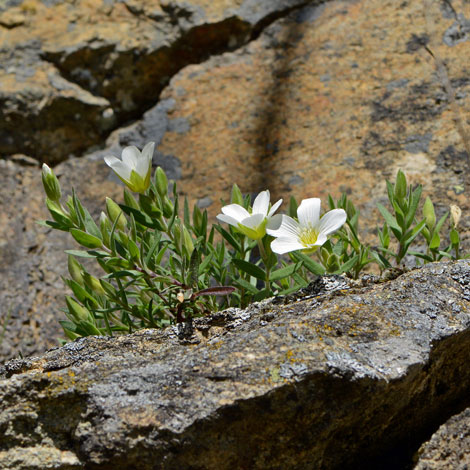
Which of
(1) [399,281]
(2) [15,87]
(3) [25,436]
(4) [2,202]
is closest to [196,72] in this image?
(2) [15,87]

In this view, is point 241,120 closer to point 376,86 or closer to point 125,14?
point 376,86

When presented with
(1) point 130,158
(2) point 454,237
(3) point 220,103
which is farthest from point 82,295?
(3) point 220,103

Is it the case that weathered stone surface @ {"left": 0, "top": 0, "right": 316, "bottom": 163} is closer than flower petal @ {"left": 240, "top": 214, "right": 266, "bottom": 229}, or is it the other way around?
flower petal @ {"left": 240, "top": 214, "right": 266, "bottom": 229}

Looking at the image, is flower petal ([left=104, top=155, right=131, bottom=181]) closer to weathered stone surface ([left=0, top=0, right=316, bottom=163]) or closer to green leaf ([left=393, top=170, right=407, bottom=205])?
green leaf ([left=393, top=170, right=407, bottom=205])

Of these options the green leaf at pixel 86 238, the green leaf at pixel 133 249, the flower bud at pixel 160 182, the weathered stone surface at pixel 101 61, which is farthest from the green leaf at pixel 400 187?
the weathered stone surface at pixel 101 61

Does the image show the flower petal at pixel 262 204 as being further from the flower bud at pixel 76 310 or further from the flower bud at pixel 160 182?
the flower bud at pixel 76 310

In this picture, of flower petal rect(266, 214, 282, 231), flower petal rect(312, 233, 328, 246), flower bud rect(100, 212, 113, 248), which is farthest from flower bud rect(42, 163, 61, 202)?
flower petal rect(312, 233, 328, 246)

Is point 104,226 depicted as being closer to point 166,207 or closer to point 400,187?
point 166,207
